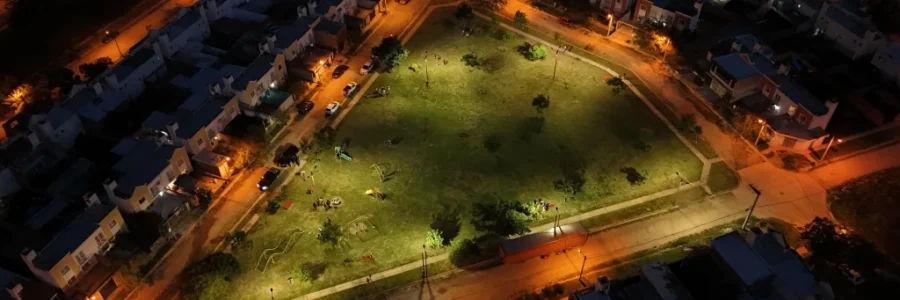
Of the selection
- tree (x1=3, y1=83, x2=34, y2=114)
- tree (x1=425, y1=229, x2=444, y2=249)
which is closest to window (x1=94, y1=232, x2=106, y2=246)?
tree (x1=425, y1=229, x2=444, y2=249)

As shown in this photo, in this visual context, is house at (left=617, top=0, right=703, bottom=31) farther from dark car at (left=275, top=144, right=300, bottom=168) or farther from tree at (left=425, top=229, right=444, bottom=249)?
dark car at (left=275, top=144, right=300, bottom=168)

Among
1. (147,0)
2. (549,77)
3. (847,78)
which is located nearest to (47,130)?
(147,0)

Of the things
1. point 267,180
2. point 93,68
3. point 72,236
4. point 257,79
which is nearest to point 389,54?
point 257,79

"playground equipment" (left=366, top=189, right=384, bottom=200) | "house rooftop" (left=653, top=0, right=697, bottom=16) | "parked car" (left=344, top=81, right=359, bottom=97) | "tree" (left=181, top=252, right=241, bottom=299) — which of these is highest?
"house rooftop" (left=653, top=0, right=697, bottom=16)

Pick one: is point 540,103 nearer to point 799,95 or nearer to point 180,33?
point 799,95

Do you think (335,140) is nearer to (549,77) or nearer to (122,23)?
(549,77)

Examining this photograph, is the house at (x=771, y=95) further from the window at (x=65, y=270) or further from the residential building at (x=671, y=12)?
the window at (x=65, y=270)
